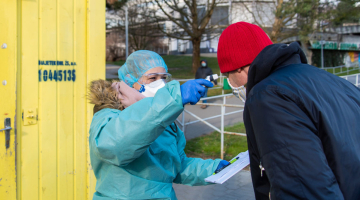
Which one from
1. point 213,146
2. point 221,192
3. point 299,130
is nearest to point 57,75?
point 299,130

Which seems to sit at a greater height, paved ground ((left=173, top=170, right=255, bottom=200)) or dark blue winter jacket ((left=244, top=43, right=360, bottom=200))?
dark blue winter jacket ((left=244, top=43, right=360, bottom=200))

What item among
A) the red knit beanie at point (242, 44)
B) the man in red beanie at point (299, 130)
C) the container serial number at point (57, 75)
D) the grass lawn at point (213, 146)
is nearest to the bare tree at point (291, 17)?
the grass lawn at point (213, 146)

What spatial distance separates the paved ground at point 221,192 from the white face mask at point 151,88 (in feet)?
9.73

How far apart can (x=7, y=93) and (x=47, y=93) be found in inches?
15.1

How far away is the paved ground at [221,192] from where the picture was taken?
5.02 m

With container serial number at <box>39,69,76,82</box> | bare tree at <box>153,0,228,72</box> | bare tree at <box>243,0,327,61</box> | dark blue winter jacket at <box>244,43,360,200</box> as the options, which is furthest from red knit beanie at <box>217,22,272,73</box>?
bare tree at <box>243,0,327,61</box>

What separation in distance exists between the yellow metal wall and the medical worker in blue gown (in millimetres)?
1046

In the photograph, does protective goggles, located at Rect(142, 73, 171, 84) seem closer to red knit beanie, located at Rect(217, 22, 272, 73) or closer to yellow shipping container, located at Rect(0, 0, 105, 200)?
red knit beanie, located at Rect(217, 22, 272, 73)

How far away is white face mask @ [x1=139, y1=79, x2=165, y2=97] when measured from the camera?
2.48 meters

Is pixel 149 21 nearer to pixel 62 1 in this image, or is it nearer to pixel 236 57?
pixel 62 1

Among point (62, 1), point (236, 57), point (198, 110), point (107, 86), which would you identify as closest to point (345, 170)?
point (236, 57)

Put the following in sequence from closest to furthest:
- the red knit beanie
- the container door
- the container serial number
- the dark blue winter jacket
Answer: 1. the dark blue winter jacket
2. the red knit beanie
3. the container door
4. the container serial number

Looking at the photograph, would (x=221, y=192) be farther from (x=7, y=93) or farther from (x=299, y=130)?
(x=299, y=130)

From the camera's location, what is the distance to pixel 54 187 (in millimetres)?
3295
